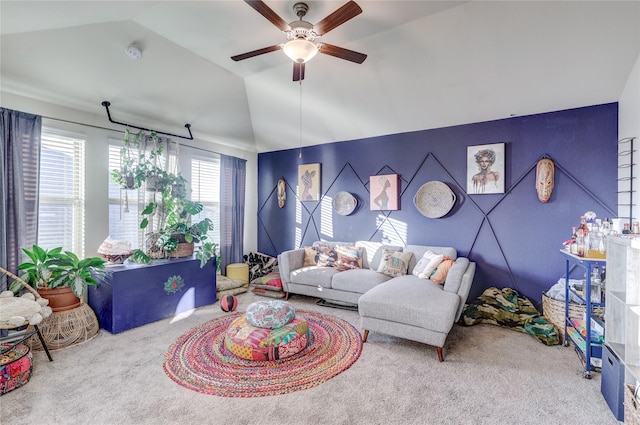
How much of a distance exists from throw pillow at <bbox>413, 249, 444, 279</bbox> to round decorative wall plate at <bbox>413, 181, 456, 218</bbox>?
59cm

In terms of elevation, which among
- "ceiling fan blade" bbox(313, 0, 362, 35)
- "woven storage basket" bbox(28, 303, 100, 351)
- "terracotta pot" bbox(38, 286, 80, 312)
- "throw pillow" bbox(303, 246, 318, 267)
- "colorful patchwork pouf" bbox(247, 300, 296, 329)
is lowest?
"woven storage basket" bbox(28, 303, 100, 351)

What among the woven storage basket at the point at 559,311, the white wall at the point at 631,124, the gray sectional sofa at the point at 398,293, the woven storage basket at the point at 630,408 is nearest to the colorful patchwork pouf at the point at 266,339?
the gray sectional sofa at the point at 398,293

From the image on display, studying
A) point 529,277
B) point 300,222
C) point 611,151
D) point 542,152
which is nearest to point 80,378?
point 300,222

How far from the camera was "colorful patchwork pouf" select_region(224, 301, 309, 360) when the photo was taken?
2.49m

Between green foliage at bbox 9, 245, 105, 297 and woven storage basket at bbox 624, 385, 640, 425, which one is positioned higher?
green foliage at bbox 9, 245, 105, 297

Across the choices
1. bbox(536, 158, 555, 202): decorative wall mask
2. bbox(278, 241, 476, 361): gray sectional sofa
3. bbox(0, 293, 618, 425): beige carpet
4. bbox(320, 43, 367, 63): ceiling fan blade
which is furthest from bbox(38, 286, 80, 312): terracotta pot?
bbox(536, 158, 555, 202): decorative wall mask

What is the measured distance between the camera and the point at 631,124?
270 cm

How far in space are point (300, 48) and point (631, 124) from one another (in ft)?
9.64

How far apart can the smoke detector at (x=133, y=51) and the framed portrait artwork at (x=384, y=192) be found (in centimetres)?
313

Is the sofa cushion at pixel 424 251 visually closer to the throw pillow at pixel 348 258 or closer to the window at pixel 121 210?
the throw pillow at pixel 348 258

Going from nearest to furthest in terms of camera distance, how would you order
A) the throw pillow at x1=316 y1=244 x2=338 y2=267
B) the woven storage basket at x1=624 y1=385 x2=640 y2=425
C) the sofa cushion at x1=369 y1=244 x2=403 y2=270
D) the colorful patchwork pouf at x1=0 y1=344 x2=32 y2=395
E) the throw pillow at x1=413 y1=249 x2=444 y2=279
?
the woven storage basket at x1=624 y1=385 x2=640 y2=425 → the colorful patchwork pouf at x1=0 y1=344 x2=32 y2=395 → the throw pillow at x1=413 y1=249 x2=444 y2=279 → the sofa cushion at x1=369 y1=244 x2=403 y2=270 → the throw pillow at x1=316 y1=244 x2=338 y2=267

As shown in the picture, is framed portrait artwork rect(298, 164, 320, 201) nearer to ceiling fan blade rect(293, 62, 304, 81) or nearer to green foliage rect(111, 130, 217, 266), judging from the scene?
green foliage rect(111, 130, 217, 266)

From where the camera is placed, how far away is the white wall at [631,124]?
2557 mm

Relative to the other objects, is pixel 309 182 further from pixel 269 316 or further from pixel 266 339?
pixel 266 339
